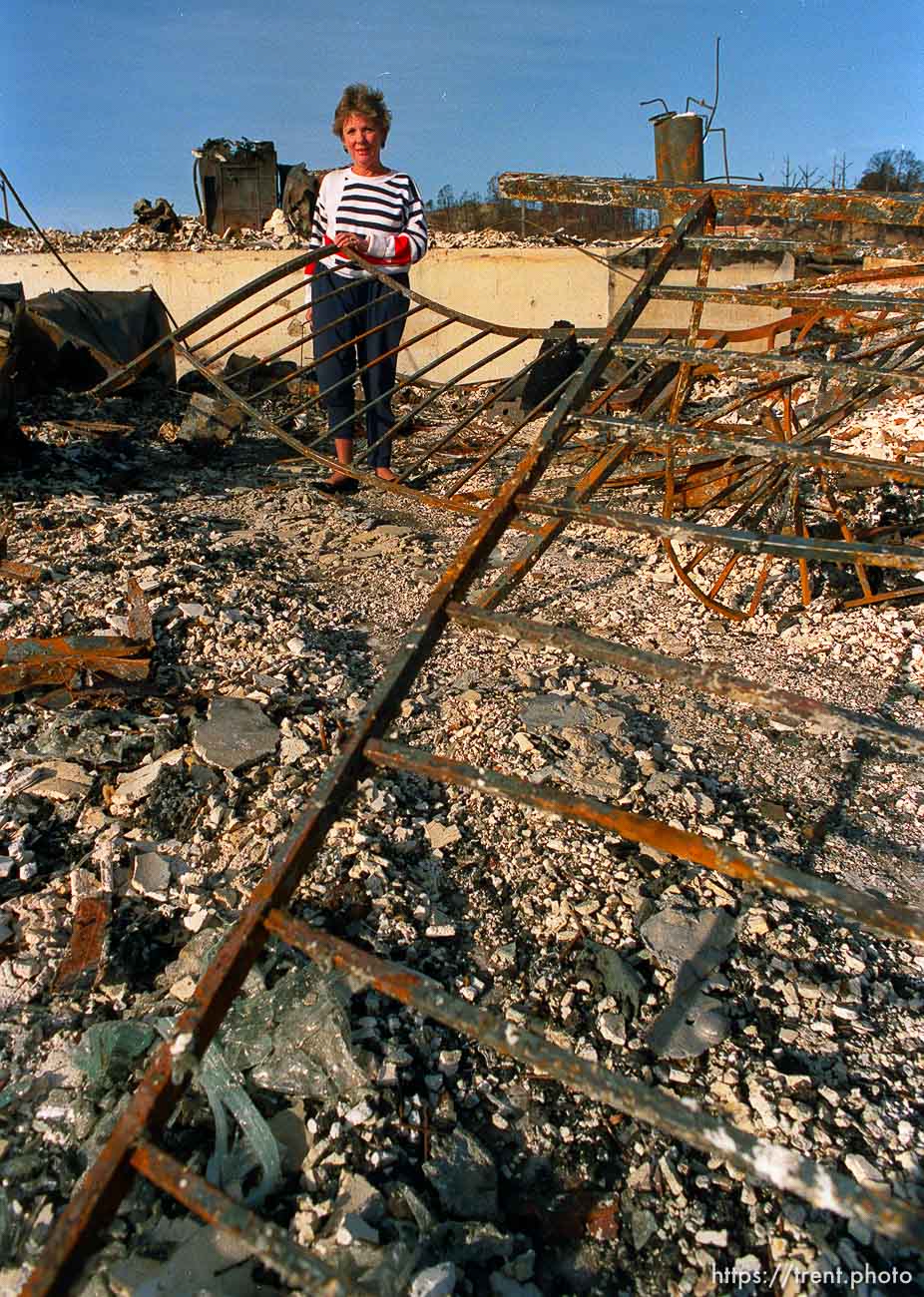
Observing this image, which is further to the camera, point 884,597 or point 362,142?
point 362,142

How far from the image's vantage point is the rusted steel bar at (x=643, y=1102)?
102 centimetres

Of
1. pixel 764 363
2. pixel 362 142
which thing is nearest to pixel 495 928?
pixel 764 363

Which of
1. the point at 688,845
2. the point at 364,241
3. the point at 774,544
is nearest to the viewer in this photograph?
the point at 688,845

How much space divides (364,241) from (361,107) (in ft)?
1.94

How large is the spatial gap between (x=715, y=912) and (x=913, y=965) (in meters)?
0.42

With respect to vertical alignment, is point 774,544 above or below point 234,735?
above

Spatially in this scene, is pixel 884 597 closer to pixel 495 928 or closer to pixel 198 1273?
pixel 495 928

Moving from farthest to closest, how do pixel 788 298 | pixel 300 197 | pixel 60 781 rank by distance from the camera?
pixel 300 197
pixel 788 298
pixel 60 781

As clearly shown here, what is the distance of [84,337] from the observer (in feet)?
20.9

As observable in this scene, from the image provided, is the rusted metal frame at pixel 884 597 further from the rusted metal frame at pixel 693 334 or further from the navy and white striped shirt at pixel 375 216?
the navy and white striped shirt at pixel 375 216

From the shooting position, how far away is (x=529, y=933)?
76.4 inches

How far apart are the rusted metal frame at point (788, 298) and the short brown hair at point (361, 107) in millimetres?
2262

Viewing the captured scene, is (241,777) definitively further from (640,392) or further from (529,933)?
(640,392)

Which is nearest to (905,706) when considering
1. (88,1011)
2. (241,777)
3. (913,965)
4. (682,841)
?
(913,965)
